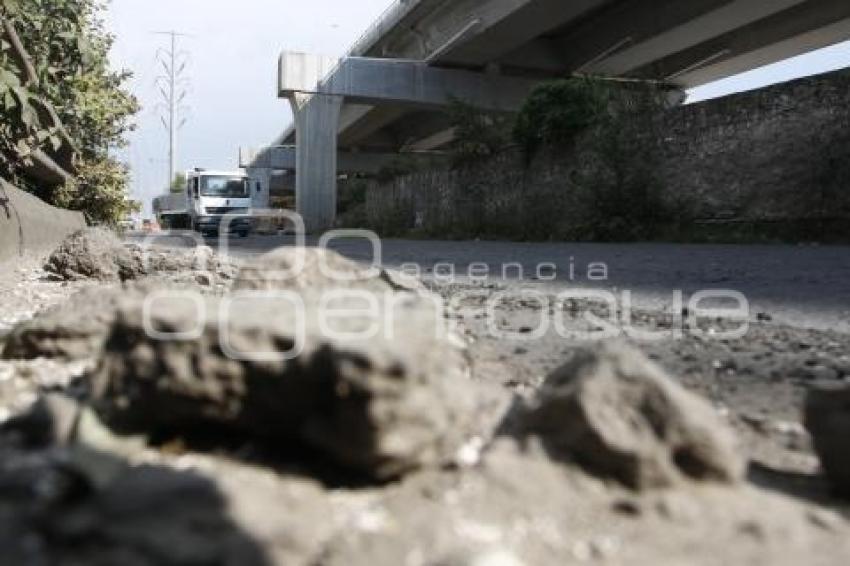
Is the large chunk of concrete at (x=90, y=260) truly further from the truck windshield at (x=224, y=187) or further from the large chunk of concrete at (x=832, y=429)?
the truck windshield at (x=224, y=187)

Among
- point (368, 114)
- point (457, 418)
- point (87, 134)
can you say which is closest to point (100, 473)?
point (457, 418)

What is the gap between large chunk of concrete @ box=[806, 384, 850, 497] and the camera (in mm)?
1699

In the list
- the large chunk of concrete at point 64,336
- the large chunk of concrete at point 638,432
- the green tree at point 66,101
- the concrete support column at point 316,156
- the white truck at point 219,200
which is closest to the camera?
the large chunk of concrete at point 638,432

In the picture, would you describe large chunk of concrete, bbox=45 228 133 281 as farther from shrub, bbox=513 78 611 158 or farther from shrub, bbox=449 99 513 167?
shrub, bbox=449 99 513 167

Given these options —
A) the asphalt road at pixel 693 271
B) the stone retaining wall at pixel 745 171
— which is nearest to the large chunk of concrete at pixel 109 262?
the asphalt road at pixel 693 271

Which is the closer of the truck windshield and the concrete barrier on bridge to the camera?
the concrete barrier on bridge

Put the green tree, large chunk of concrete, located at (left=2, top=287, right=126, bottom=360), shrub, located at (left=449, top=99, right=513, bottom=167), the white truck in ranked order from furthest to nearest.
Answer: the white truck < shrub, located at (left=449, top=99, right=513, bottom=167) < the green tree < large chunk of concrete, located at (left=2, top=287, right=126, bottom=360)

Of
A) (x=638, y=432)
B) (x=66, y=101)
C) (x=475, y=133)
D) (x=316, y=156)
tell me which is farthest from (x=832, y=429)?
(x=316, y=156)

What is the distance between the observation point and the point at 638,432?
1621mm

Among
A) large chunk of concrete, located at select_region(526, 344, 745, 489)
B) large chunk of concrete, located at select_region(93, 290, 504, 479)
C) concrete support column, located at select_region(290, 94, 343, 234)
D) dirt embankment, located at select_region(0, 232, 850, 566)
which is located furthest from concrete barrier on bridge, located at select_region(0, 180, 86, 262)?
concrete support column, located at select_region(290, 94, 343, 234)

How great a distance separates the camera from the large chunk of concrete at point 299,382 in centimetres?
148

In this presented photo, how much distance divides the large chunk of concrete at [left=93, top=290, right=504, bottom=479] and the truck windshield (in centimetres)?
2569

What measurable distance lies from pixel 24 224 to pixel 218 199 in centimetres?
2018

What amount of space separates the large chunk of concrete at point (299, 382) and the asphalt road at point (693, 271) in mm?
2821
